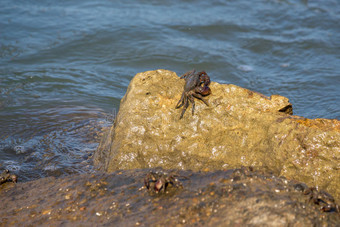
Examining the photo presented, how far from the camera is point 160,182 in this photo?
11.9 feet

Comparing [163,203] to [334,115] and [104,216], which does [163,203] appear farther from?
[334,115]

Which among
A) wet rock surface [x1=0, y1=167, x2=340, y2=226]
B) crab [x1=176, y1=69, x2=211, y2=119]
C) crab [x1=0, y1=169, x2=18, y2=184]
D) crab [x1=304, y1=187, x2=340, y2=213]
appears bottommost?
crab [x1=0, y1=169, x2=18, y2=184]

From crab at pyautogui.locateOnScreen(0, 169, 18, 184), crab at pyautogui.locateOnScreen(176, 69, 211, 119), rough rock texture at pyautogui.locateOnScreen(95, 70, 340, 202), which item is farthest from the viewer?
crab at pyautogui.locateOnScreen(0, 169, 18, 184)

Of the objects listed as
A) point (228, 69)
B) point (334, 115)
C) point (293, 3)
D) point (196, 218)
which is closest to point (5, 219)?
point (196, 218)

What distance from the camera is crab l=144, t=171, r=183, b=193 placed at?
144 inches

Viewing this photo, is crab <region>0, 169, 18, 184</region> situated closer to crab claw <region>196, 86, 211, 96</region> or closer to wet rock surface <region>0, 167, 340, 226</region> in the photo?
wet rock surface <region>0, 167, 340, 226</region>

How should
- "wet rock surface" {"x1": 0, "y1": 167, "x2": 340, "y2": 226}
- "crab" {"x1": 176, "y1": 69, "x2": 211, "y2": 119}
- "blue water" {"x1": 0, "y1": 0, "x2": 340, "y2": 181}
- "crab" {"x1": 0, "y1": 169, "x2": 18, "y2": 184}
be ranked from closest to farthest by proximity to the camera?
"wet rock surface" {"x1": 0, "y1": 167, "x2": 340, "y2": 226}
"crab" {"x1": 176, "y1": 69, "x2": 211, "y2": 119}
"crab" {"x1": 0, "y1": 169, "x2": 18, "y2": 184}
"blue water" {"x1": 0, "y1": 0, "x2": 340, "y2": 181}

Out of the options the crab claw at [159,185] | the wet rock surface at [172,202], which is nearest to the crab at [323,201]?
the wet rock surface at [172,202]

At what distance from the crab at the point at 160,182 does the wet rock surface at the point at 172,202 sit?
48 mm

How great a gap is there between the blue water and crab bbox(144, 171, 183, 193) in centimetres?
178

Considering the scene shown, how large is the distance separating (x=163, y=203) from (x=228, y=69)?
711cm

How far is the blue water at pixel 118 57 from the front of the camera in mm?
6699

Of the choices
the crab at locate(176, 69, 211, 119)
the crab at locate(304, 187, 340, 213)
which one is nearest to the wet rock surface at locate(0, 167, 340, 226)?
the crab at locate(304, 187, 340, 213)

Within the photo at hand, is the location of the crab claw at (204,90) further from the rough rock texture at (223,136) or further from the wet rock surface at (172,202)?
the wet rock surface at (172,202)
